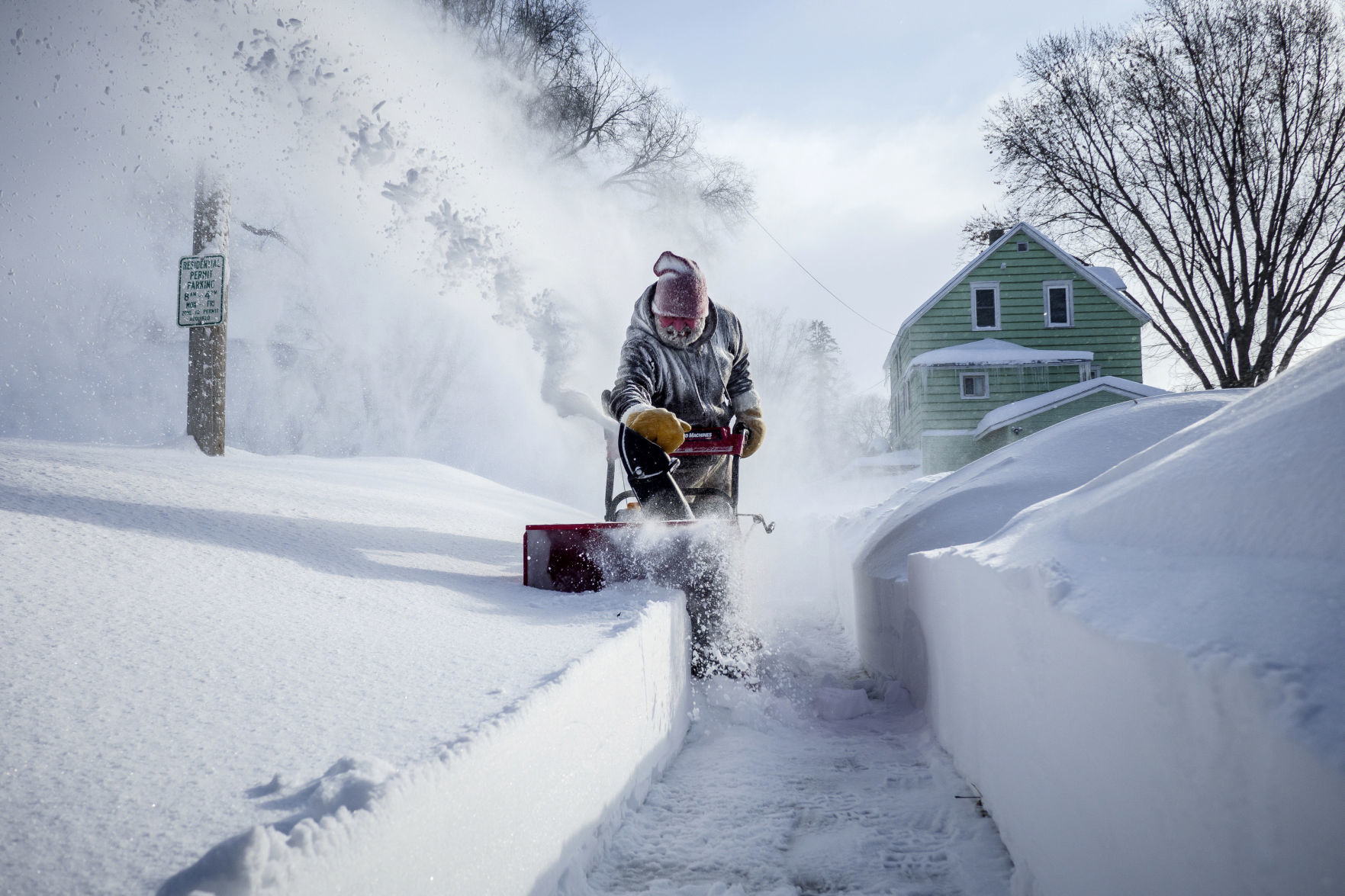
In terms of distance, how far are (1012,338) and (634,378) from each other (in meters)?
15.3

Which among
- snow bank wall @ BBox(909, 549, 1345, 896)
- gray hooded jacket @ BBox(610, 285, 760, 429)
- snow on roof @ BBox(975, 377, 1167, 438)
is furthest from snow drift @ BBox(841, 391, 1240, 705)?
snow on roof @ BBox(975, 377, 1167, 438)

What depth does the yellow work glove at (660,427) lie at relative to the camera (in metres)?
3.63

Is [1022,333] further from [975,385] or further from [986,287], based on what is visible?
[975,385]

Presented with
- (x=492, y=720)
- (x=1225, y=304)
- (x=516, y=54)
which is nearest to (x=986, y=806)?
(x=492, y=720)

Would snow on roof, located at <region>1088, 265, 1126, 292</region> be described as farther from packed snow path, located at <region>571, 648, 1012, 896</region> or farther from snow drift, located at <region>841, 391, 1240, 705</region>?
packed snow path, located at <region>571, 648, 1012, 896</region>

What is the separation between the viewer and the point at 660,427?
3.63m

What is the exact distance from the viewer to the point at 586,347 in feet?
51.6

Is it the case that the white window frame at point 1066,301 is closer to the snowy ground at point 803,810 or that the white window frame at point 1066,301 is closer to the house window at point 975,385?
the house window at point 975,385

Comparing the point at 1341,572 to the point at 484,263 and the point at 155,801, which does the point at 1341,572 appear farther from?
the point at 484,263

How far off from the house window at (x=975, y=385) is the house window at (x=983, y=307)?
3.85 feet

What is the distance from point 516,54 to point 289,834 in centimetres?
1789

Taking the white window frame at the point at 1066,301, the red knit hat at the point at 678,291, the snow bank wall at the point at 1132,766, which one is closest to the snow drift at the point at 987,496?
the snow bank wall at the point at 1132,766

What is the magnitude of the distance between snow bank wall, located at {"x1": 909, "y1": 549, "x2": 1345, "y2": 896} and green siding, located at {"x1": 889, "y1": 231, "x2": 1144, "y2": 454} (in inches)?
617

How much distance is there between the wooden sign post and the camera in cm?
519
